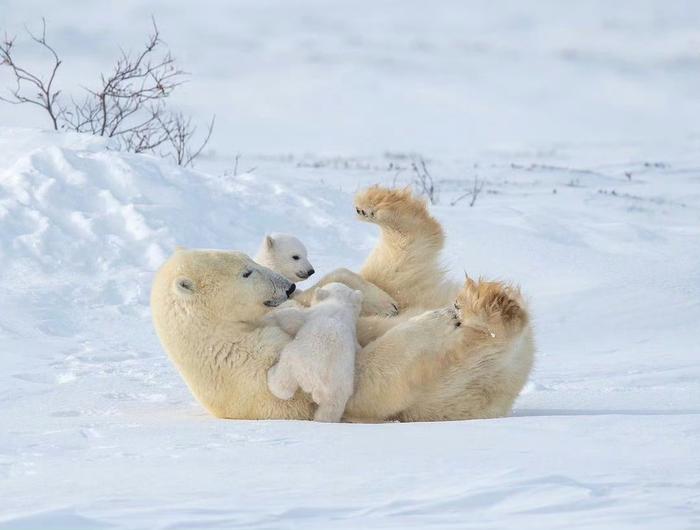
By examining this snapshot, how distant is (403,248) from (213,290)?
1.16 m

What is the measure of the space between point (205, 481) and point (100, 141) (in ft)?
23.8

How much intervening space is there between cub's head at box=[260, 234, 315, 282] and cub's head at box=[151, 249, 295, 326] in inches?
36.5

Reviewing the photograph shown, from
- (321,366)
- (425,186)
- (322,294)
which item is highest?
(322,294)

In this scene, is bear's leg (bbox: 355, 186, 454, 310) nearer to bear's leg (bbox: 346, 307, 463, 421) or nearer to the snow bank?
the snow bank

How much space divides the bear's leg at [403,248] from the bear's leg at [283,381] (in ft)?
3.43

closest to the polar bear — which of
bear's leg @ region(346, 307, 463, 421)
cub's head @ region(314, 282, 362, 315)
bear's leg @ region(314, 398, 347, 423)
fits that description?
cub's head @ region(314, 282, 362, 315)

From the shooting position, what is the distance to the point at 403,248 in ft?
15.9

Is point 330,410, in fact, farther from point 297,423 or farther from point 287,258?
point 287,258

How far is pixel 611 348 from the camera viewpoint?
20.5 feet

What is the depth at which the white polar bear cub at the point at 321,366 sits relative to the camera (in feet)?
12.3

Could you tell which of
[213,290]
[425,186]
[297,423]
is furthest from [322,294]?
[425,186]

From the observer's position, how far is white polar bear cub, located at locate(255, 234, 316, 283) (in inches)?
196

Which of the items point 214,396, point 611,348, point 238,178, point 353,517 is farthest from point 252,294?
point 238,178

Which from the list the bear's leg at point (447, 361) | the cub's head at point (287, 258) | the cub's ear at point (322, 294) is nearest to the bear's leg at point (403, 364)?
the bear's leg at point (447, 361)
